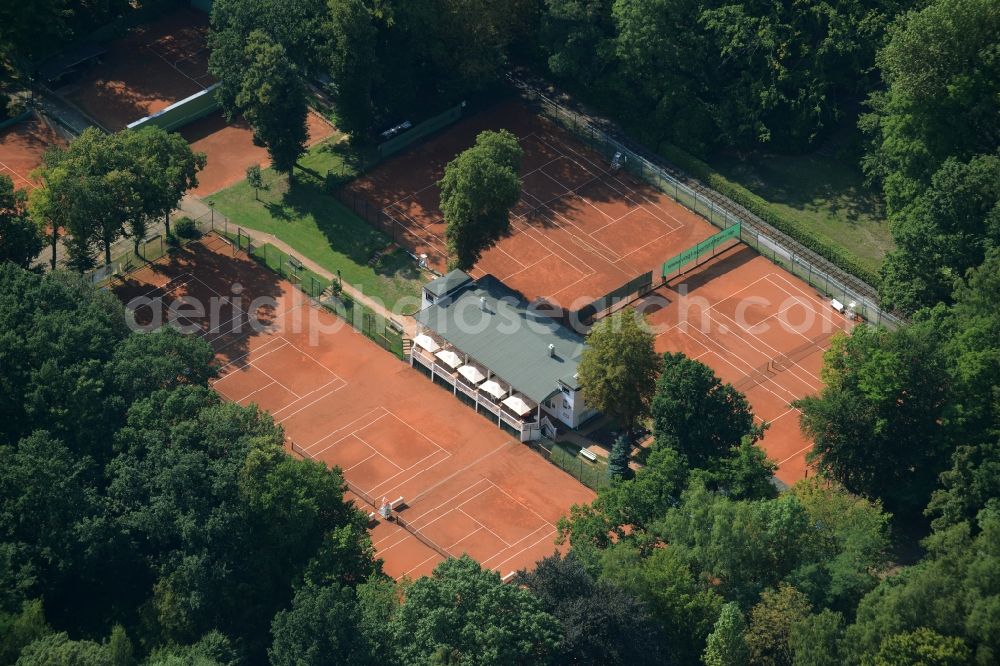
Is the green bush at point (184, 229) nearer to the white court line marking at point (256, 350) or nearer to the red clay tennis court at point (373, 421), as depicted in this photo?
the red clay tennis court at point (373, 421)

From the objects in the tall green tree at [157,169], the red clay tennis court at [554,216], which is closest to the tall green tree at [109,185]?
the tall green tree at [157,169]

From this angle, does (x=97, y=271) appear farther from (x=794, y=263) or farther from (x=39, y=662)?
(x=794, y=263)

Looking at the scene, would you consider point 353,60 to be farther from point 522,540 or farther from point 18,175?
point 522,540

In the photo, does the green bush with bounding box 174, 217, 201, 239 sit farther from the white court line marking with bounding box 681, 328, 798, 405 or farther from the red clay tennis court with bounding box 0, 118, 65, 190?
the white court line marking with bounding box 681, 328, 798, 405

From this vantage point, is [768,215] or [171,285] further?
[768,215]

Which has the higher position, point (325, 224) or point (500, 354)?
point (500, 354)

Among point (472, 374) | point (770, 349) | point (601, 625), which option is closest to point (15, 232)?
point (472, 374)
